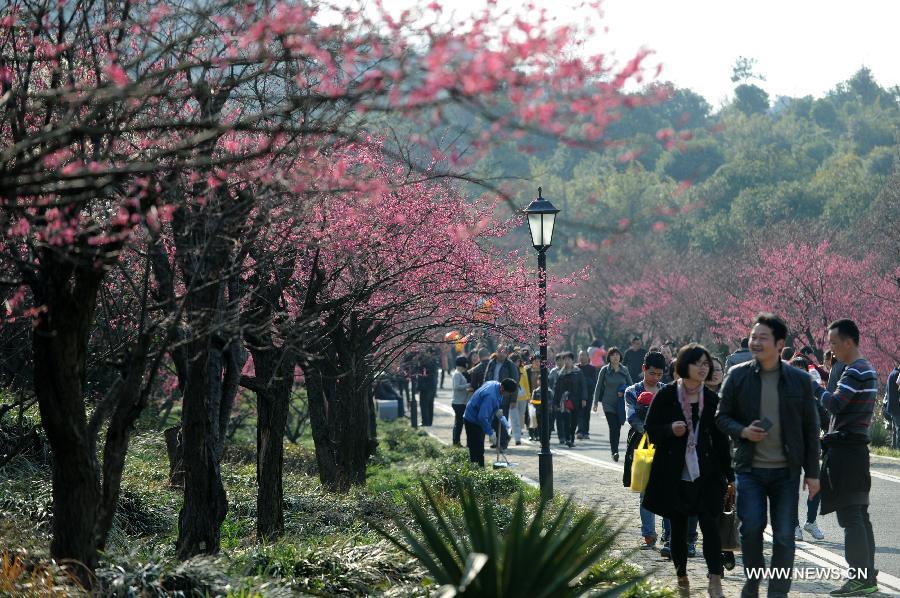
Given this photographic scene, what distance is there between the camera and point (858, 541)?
8.92m

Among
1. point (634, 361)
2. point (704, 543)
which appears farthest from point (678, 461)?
point (634, 361)

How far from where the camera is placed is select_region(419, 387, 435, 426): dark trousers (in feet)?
104

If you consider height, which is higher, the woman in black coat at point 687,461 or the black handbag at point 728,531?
the woman in black coat at point 687,461

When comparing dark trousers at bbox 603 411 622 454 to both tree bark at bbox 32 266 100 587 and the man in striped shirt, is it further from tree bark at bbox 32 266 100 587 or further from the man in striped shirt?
tree bark at bbox 32 266 100 587

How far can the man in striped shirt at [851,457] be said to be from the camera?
29.2 ft

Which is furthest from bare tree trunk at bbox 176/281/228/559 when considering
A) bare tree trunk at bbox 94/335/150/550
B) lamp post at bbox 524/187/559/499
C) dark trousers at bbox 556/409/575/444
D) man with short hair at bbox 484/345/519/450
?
dark trousers at bbox 556/409/575/444

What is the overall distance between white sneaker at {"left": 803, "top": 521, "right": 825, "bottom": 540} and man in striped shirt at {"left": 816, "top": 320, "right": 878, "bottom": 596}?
240 cm

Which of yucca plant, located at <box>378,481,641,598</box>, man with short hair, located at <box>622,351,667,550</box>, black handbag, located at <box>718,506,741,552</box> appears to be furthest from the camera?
man with short hair, located at <box>622,351,667,550</box>

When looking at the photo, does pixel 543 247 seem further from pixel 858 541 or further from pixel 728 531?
pixel 858 541

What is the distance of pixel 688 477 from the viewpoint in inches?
350

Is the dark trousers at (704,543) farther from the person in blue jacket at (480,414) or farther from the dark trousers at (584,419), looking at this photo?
the dark trousers at (584,419)

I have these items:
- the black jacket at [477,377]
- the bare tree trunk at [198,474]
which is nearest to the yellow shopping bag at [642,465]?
the bare tree trunk at [198,474]

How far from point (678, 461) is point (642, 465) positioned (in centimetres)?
108

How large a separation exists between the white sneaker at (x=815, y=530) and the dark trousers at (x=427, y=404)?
66.5ft
